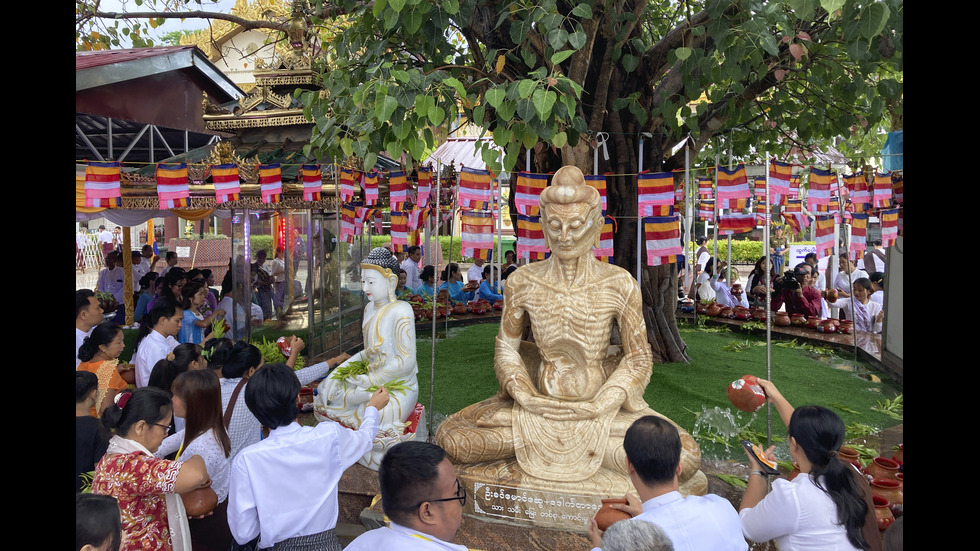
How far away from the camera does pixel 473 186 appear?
7.45m

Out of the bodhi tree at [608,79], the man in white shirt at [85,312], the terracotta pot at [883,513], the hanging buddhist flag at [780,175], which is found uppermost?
the bodhi tree at [608,79]

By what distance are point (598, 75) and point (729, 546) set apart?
6.04 metres

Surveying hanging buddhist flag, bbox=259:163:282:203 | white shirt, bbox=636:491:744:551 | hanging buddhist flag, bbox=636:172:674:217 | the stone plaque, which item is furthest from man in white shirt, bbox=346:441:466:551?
hanging buddhist flag, bbox=259:163:282:203

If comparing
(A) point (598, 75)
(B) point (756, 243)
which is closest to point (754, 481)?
(A) point (598, 75)

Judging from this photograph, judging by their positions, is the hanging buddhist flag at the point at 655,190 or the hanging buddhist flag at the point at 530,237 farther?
the hanging buddhist flag at the point at 530,237

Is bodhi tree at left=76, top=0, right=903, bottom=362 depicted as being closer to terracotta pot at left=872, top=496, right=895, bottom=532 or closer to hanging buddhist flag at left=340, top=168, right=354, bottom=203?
hanging buddhist flag at left=340, top=168, right=354, bottom=203

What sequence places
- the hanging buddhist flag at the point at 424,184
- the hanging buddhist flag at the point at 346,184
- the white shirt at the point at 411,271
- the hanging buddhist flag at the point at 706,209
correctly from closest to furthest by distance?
the hanging buddhist flag at the point at 346,184 < the hanging buddhist flag at the point at 424,184 < the hanging buddhist flag at the point at 706,209 < the white shirt at the point at 411,271

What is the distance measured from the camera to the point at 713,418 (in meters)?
→ 6.71

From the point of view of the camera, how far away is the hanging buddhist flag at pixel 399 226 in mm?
9758

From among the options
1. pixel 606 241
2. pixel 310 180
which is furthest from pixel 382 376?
pixel 310 180

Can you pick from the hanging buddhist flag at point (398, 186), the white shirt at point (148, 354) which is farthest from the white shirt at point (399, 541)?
the hanging buddhist flag at point (398, 186)

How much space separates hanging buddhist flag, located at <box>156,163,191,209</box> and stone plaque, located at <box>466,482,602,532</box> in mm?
5452

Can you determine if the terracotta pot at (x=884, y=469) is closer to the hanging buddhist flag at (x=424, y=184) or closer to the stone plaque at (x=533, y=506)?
the stone plaque at (x=533, y=506)

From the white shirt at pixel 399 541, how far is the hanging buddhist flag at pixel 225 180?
646 centimetres
